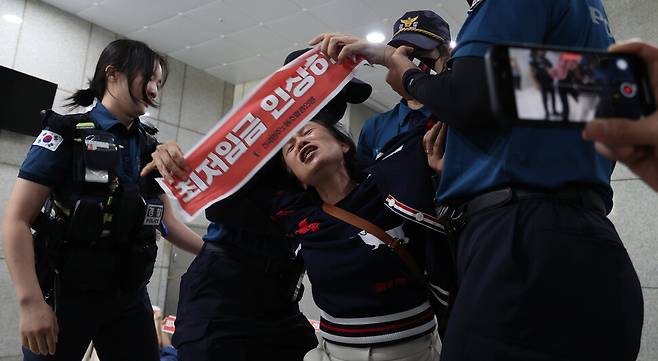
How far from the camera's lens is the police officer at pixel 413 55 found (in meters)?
1.38

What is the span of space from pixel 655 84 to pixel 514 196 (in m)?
0.26

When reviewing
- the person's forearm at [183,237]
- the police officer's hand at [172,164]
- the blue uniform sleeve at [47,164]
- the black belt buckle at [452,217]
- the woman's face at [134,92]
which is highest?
the black belt buckle at [452,217]

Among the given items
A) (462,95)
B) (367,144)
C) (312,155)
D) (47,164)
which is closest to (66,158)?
(47,164)

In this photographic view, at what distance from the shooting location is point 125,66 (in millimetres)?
1725

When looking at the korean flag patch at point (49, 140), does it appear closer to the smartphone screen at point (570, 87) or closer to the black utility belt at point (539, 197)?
the black utility belt at point (539, 197)

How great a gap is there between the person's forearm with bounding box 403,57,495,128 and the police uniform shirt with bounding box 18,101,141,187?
4.15ft

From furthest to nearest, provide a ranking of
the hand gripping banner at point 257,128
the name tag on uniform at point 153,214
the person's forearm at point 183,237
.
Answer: the person's forearm at point 183,237 < the name tag on uniform at point 153,214 < the hand gripping banner at point 257,128

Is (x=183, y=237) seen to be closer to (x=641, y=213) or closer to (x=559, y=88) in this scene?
(x=559, y=88)

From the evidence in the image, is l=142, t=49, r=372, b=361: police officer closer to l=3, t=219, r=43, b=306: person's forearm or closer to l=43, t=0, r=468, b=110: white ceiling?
l=3, t=219, r=43, b=306: person's forearm

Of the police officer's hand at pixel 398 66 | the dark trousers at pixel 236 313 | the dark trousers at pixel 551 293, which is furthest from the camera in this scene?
the dark trousers at pixel 236 313

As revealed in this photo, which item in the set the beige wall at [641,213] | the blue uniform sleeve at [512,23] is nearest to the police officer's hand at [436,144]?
the blue uniform sleeve at [512,23]

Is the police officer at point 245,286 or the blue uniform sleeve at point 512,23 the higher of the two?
the blue uniform sleeve at point 512,23

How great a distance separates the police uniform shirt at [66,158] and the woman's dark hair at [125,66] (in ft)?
0.30

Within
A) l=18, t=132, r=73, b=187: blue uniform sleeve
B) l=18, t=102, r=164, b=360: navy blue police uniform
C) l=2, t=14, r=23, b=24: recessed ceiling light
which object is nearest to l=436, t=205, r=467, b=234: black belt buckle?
l=18, t=102, r=164, b=360: navy blue police uniform
